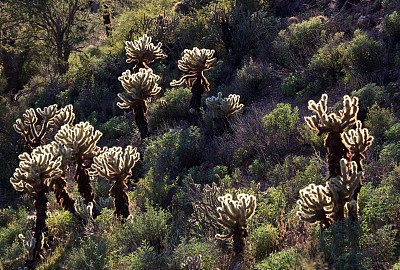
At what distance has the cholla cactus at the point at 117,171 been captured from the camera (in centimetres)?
764

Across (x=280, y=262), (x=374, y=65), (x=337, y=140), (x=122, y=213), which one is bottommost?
(x=280, y=262)

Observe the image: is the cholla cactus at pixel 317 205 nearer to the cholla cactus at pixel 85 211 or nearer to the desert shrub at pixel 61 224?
the cholla cactus at pixel 85 211

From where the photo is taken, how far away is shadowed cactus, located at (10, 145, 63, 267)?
7246 millimetres

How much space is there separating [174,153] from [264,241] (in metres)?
4.47

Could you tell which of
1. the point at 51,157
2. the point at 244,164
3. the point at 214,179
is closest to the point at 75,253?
the point at 51,157

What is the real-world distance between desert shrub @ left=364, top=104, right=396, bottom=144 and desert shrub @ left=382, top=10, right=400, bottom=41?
3.31m

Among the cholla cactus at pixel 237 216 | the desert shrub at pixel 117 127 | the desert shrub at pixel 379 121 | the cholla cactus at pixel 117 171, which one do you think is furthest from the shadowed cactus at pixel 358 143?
the desert shrub at pixel 117 127

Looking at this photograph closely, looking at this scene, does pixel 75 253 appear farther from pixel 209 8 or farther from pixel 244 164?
pixel 209 8

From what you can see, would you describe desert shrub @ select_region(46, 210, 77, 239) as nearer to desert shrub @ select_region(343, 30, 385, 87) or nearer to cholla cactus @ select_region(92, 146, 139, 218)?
cholla cactus @ select_region(92, 146, 139, 218)

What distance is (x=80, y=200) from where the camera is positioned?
867 cm

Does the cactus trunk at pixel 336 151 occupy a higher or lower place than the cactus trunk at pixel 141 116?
lower

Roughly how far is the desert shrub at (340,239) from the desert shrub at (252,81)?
22.7 feet

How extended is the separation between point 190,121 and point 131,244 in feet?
17.6

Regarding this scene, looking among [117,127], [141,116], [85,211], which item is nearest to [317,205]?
[85,211]
